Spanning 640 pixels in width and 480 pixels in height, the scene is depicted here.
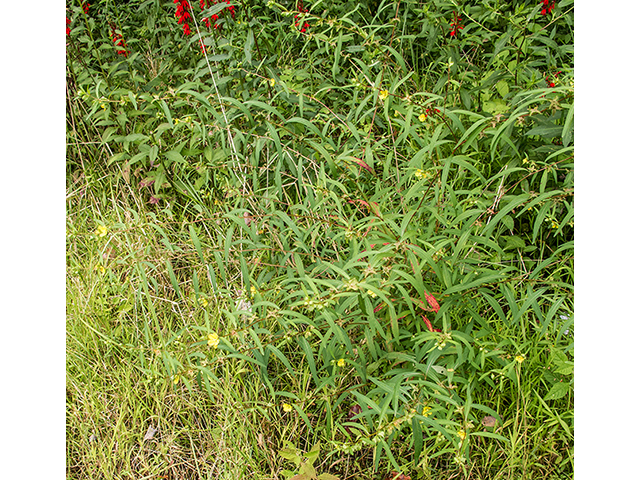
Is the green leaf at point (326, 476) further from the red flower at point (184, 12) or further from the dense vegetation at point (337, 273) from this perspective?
the red flower at point (184, 12)

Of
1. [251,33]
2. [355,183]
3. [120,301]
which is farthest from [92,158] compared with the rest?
[355,183]

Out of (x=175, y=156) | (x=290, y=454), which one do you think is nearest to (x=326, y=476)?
(x=290, y=454)

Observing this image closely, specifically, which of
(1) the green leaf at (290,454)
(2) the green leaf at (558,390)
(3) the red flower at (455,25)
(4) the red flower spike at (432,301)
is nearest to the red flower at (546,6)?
(3) the red flower at (455,25)

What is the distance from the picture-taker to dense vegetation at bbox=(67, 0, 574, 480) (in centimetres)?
139

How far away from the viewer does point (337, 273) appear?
5.17 feet

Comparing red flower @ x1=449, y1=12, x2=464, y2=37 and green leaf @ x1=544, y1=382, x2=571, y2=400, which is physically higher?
red flower @ x1=449, y1=12, x2=464, y2=37

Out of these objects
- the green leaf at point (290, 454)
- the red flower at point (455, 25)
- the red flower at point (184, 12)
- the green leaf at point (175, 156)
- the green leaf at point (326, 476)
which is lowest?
the green leaf at point (326, 476)

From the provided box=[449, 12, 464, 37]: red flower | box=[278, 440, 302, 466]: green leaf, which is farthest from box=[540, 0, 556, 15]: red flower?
box=[278, 440, 302, 466]: green leaf

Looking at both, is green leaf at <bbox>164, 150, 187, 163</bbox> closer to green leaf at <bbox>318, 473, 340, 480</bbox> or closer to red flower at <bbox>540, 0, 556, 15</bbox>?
green leaf at <bbox>318, 473, 340, 480</bbox>

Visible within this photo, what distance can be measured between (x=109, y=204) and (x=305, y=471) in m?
1.51

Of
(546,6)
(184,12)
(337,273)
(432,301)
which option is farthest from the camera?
(184,12)

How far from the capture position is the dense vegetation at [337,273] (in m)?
1.39

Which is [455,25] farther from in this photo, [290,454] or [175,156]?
[290,454]

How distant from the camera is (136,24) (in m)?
2.63
